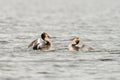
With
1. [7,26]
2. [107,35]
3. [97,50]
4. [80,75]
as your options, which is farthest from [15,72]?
[7,26]

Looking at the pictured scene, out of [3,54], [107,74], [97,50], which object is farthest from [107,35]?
[107,74]

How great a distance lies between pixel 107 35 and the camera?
34281mm

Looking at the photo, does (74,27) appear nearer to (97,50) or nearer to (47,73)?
(97,50)

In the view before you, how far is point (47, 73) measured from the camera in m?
21.6

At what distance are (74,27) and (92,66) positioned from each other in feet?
60.1

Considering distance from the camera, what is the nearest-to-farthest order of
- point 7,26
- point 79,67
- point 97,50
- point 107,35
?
point 79,67 → point 97,50 → point 107,35 → point 7,26

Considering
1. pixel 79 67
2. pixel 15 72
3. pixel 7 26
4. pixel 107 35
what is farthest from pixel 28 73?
pixel 7 26

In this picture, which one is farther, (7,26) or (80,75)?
(7,26)

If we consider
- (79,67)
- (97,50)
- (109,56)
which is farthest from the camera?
(97,50)

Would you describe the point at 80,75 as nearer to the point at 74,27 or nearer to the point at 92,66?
the point at 92,66

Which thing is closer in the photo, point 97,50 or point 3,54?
point 3,54

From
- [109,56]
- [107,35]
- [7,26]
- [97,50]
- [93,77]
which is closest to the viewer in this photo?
[93,77]

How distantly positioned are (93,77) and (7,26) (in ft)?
66.8

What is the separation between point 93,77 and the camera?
2086 centimetres
